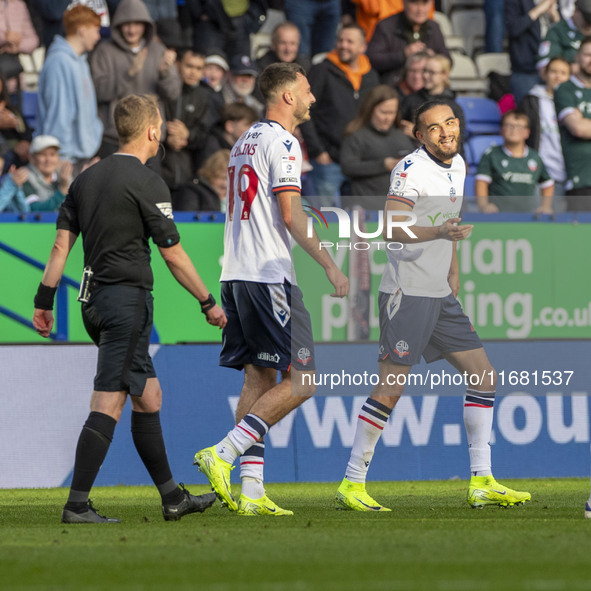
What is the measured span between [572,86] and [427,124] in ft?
21.3

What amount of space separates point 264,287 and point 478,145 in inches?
327

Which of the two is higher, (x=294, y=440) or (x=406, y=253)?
(x=406, y=253)

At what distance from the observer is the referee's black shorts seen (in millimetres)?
6539

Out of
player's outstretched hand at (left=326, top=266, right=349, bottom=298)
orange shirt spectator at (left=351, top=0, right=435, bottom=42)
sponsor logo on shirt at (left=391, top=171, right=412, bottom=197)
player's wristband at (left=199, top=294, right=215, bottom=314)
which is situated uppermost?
orange shirt spectator at (left=351, top=0, right=435, bottom=42)

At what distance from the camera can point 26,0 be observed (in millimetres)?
14133

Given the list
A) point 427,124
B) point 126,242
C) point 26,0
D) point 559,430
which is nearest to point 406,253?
point 427,124

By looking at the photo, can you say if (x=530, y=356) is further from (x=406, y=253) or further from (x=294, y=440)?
(x=406, y=253)

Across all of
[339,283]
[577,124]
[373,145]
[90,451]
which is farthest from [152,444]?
[577,124]

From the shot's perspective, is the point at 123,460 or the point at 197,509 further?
the point at 123,460

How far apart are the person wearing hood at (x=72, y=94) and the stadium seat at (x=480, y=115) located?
4772 mm

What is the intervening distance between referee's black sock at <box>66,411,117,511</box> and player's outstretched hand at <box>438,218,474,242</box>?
2.25 metres

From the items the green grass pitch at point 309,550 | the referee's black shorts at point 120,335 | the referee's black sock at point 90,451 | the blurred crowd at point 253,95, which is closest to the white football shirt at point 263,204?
the referee's black shorts at point 120,335

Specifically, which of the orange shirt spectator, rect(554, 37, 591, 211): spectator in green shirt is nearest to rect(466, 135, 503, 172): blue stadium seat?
rect(554, 37, 591, 211): spectator in green shirt

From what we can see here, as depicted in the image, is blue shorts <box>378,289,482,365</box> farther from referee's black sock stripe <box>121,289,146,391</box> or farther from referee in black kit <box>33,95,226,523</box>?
referee's black sock stripe <box>121,289,146,391</box>
